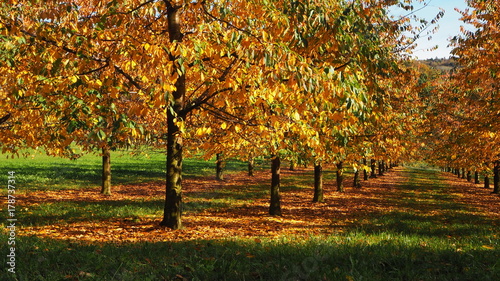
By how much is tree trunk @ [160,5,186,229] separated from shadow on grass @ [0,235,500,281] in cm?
383

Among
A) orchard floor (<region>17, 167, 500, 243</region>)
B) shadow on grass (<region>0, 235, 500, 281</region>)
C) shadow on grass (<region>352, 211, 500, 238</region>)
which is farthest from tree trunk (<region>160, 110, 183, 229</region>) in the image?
shadow on grass (<region>352, 211, 500, 238</region>)

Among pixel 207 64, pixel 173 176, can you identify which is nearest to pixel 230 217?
pixel 173 176

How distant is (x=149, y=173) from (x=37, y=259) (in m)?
29.2

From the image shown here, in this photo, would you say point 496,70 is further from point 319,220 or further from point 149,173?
point 149,173

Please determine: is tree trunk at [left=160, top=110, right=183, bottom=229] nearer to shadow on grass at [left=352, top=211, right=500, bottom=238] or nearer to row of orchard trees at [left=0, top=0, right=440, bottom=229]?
row of orchard trees at [left=0, top=0, right=440, bottom=229]

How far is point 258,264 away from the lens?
480 cm

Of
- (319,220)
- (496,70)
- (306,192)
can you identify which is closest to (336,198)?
(306,192)

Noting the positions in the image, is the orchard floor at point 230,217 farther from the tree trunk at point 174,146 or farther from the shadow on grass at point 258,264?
the shadow on grass at point 258,264

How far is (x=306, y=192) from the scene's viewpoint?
76.5 ft

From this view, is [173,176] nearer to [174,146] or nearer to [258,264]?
[174,146]

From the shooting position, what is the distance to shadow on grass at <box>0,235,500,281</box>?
4.39 meters

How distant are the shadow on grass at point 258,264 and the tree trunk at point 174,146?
3835 millimetres

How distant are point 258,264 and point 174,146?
5238mm

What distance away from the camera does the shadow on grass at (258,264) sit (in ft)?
14.4
